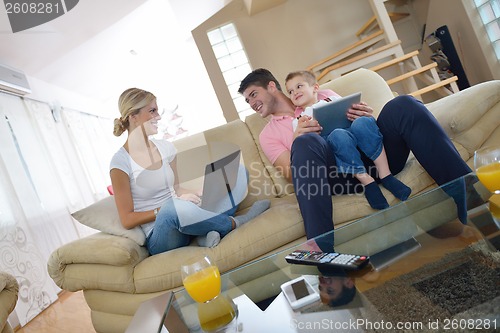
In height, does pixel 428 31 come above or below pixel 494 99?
above

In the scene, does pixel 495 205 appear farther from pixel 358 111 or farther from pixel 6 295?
pixel 6 295

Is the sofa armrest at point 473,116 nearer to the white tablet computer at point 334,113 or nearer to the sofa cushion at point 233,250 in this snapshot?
the white tablet computer at point 334,113

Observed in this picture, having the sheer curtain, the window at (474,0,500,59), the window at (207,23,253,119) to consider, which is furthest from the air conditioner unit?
the window at (474,0,500,59)

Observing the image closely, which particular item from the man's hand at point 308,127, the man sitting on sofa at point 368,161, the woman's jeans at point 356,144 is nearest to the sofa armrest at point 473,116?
the man sitting on sofa at point 368,161

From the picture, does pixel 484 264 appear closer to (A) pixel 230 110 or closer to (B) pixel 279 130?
(B) pixel 279 130

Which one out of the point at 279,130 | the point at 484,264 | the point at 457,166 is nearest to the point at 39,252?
the point at 279,130

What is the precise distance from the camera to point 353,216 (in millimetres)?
1567

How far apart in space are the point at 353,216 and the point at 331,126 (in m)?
0.40

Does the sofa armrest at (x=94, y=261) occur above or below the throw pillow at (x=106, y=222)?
below

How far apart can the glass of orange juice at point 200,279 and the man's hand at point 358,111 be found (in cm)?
99

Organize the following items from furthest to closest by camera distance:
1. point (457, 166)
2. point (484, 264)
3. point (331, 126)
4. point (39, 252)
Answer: point (39, 252)
point (331, 126)
point (457, 166)
point (484, 264)

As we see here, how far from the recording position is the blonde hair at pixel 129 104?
189 centimetres

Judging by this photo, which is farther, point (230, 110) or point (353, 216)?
point (230, 110)

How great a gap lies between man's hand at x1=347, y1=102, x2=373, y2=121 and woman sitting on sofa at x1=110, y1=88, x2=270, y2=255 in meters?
0.54
